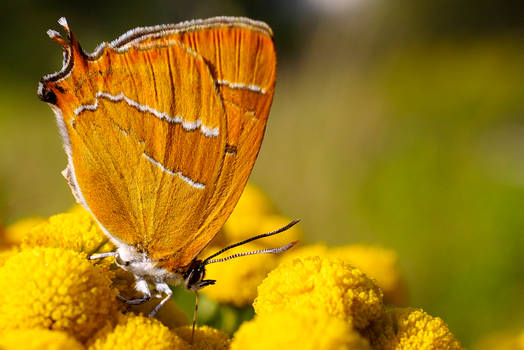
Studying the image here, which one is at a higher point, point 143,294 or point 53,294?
point 53,294

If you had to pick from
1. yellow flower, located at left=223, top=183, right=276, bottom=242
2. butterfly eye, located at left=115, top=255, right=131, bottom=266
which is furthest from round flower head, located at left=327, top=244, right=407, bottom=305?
butterfly eye, located at left=115, top=255, right=131, bottom=266

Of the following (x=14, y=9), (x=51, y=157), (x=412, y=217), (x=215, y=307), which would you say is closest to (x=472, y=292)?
(x=412, y=217)

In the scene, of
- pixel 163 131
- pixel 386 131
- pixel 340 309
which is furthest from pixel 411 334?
pixel 386 131

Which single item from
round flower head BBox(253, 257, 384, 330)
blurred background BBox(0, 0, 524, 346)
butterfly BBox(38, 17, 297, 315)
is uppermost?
butterfly BBox(38, 17, 297, 315)

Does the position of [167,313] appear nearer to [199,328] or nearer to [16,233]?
[199,328]

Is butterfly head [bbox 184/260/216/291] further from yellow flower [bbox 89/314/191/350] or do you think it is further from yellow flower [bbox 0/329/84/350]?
yellow flower [bbox 0/329/84/350]

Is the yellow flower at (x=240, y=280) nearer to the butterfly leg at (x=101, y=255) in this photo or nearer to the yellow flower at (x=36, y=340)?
the butterfly leg at (x=101, y=255)

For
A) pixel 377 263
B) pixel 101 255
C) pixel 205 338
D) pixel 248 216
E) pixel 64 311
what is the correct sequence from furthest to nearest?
pixel 248 216 → pixel 377 263 → pixel 101 255 → pixel 205 338 → pixel 64 311
